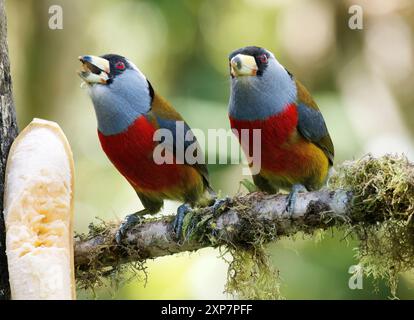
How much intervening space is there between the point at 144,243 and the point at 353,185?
44.2 inches

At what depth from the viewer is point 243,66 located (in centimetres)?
402

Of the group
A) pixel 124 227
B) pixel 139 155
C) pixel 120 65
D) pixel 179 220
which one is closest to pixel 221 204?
pixel 179 220

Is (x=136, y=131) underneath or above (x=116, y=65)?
underneath

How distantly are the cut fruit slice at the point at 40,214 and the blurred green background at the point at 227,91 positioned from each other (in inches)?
158

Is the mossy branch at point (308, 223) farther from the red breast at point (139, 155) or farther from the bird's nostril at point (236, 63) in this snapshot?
the bird's nostril at point (236, 63)

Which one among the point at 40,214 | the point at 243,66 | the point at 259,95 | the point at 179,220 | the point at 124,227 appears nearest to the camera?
the point at 40,214

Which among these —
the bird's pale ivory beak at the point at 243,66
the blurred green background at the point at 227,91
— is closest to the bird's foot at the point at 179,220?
the bird's pale ivory beak at the point at 243,66

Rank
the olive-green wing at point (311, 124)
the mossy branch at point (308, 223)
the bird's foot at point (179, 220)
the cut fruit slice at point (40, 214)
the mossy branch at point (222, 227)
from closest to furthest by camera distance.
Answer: the cut fruit slice at point (40, 214)
the mossy branch at point (308, 223)
the mossy branch at point (222, 227)
the bird's foot at point (179, 220)
the olive-green wing at point (311, 124)

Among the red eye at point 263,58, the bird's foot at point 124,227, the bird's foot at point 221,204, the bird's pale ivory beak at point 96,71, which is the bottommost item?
the bird's foot at point 124,227

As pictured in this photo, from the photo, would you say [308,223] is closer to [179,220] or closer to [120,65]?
[179,220]

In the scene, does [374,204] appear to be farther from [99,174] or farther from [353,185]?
[99,174]

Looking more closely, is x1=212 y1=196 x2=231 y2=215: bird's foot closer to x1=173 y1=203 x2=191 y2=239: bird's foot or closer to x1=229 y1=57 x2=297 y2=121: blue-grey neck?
x1=173 y1=203 x2=191 y2=239: bird's foot

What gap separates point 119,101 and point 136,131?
18 centimetres

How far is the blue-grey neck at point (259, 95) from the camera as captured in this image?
409 cm
